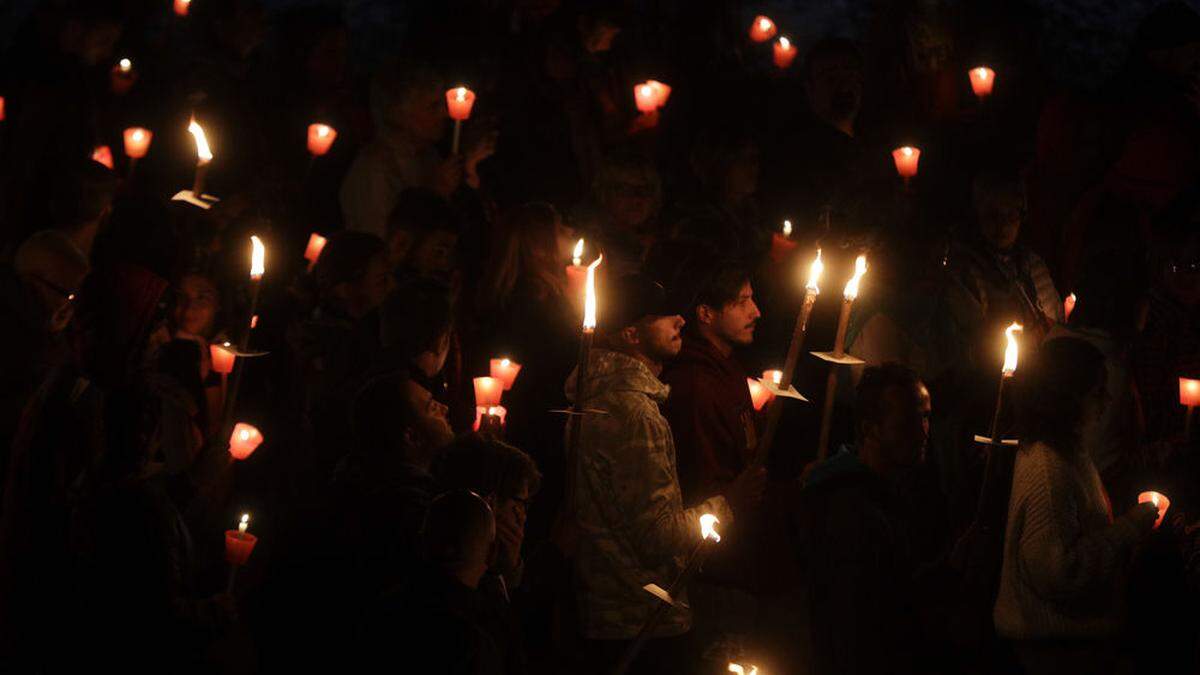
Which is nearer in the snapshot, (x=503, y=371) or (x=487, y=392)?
(x=487, y=392)

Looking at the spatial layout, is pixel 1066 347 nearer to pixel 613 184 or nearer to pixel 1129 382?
pixel 1129 382

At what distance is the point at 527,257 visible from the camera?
25.7 ft

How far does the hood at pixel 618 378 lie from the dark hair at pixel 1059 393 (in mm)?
1421

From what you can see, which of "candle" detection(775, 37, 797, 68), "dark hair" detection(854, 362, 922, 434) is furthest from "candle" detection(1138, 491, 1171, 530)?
"candle" detection(775, 37, 797, 68)

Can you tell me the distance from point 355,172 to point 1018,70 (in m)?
4.50

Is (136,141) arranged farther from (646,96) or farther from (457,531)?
(457,531)

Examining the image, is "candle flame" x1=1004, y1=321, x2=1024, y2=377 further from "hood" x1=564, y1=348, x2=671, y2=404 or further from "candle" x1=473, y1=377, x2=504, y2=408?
"candle" x1=473, y1=377, x2=504, y2=408

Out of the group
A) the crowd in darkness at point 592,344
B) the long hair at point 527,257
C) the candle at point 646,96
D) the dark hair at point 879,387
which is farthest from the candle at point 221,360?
the candle at point 646,96

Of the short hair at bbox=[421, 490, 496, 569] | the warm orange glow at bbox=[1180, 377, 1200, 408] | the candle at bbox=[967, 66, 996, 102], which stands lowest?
the short hair at bbox=[421, 490, 496, 569]

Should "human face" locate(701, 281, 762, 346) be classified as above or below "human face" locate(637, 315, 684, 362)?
above

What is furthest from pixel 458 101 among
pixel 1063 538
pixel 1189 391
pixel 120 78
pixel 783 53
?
pixel 1063 538

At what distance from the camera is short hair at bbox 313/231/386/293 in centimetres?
763

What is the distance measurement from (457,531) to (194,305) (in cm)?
363

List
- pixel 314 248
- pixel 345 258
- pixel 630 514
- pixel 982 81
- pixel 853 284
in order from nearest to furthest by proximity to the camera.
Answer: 1. pixel 853 284
2. pixel 630 514
3. pixel 345 258
4. pixel 314 248
5. pixel 982 81
